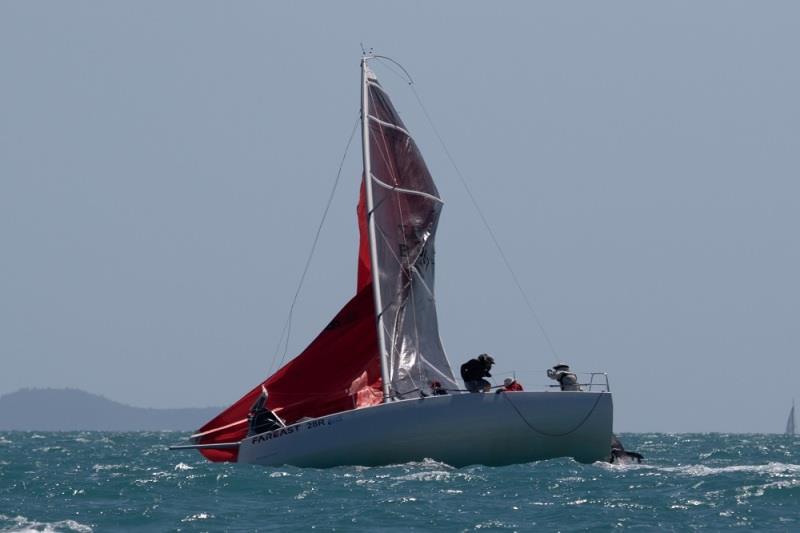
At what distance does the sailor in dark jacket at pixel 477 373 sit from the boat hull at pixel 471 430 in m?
0.58

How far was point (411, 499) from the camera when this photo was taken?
26844 mm

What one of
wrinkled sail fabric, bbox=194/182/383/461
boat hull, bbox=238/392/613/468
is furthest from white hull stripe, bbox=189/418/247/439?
boat hull, bbox=238/392/613/468

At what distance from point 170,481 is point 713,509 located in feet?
40.1

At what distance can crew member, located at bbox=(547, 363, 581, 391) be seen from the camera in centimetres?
3441

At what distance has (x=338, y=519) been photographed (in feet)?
79.5

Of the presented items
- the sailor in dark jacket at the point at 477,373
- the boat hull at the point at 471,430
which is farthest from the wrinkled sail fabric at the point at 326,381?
the sailor in dark jacket at the point at 477,373

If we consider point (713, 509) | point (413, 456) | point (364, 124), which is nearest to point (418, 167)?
point (364, 124)

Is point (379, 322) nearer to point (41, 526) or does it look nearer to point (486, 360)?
point (486, 360)

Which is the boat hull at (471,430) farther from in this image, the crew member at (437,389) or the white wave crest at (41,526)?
the white wave crest at (41,526)

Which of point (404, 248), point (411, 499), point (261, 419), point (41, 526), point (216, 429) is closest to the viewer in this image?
point (41, 526)

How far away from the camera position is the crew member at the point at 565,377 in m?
34.4

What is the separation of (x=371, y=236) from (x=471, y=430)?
668cm

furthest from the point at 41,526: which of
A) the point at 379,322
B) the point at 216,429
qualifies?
the point at 216,429

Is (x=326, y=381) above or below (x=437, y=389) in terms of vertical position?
above
